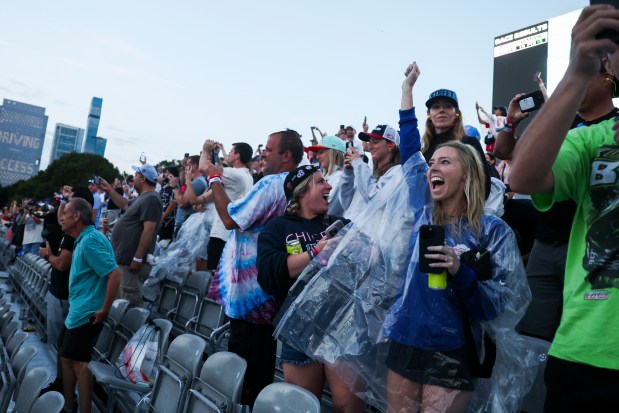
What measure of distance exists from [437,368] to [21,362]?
9.95 feet

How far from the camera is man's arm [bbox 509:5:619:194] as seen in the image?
3.66ft

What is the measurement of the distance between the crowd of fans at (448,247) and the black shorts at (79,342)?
1cm

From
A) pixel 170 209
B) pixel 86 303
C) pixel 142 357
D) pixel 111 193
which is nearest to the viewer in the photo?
pixel 142 357

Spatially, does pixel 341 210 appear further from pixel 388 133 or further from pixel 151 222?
pixel 151 222

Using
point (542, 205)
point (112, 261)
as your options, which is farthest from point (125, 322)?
point (542, 205)

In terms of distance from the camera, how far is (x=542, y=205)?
137cm

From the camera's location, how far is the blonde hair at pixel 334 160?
4.81m

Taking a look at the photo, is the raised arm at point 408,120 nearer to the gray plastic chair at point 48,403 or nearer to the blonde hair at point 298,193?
the blonde hair at point 298,193

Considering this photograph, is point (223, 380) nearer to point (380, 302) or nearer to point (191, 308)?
point (380, 302)

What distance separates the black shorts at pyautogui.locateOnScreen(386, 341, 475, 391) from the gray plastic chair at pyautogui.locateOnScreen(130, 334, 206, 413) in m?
1.49

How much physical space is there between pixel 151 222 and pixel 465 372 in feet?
14.4

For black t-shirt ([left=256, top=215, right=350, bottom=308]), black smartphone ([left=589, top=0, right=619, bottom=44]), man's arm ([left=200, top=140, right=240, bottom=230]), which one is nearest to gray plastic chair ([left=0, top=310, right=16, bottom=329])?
man's arm ([left=200, top=140, right=240, bottom=230])

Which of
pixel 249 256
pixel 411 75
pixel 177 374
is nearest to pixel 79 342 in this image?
pixel 177 374

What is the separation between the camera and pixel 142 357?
3.67m
